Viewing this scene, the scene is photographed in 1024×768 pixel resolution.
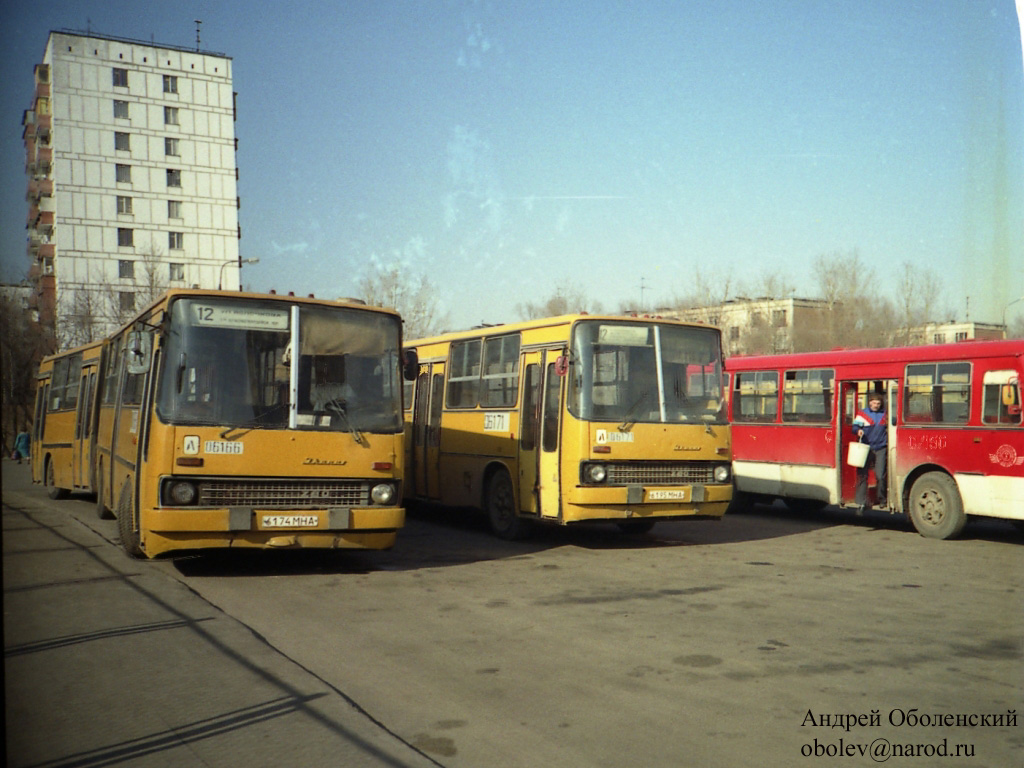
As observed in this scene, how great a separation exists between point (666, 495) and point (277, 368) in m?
5.19

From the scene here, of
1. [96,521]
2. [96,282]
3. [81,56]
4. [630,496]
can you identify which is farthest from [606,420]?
[81,56]

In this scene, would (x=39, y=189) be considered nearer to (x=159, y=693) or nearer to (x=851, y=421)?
(x=851, y=421)

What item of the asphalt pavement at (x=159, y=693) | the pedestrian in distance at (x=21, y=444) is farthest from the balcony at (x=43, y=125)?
the asphalt pavement at (x=159, y=693)

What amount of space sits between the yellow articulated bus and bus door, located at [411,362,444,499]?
2146 mm

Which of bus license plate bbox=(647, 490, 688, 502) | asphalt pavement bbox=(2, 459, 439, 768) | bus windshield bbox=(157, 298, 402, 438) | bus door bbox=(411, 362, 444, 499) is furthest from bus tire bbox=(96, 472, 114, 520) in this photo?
bus license plate bbox=(647, 490, 688, 502)

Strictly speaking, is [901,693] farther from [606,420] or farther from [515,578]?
[606,420]

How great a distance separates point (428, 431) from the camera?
55.5 feet

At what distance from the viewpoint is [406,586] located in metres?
10.2

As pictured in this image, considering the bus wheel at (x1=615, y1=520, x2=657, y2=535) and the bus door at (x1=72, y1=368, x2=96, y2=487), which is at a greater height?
the bus door at (x1=72, y1=368, x2=96, y2=487)

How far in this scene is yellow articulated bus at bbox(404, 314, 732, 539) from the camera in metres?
12.5

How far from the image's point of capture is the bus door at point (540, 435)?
1295cm

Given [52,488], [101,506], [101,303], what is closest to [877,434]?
[101,506]

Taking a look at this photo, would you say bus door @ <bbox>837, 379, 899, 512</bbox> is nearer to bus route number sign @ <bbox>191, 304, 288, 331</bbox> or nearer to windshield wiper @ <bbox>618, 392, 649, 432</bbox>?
windshield wiper @ <bbox>618, 392, 649, 432</bbox>

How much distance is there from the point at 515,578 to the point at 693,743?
5650 millimetres
